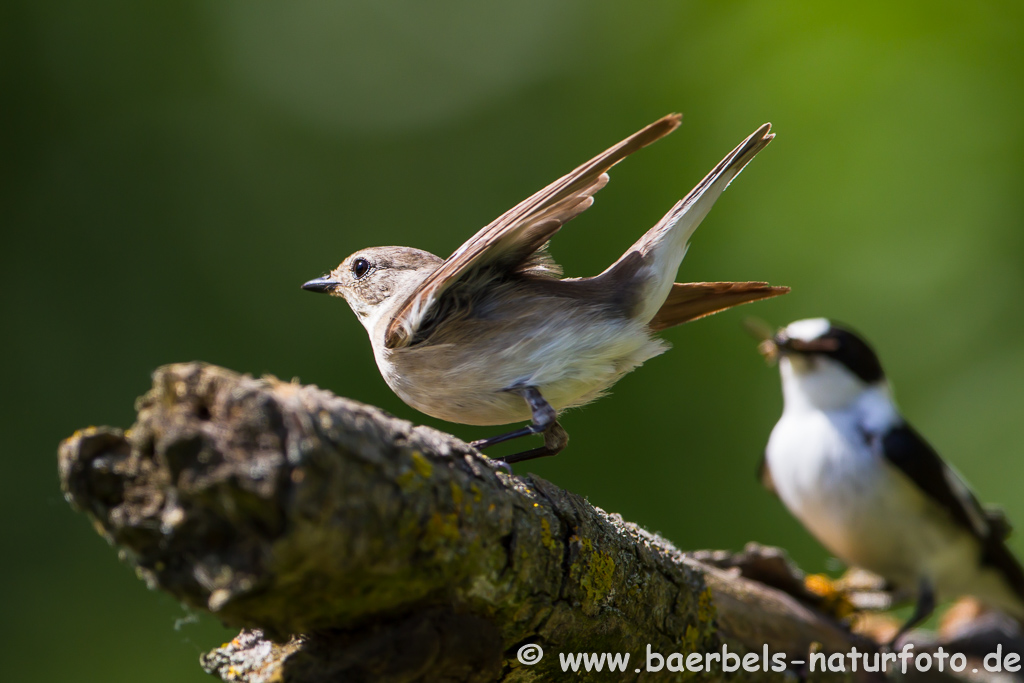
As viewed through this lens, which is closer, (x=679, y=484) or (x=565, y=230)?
(x=679, y=484)

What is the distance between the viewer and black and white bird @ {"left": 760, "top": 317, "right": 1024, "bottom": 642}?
12.4 ft

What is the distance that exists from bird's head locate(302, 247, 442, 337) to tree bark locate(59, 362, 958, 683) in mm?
1327

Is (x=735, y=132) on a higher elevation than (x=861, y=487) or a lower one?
higher

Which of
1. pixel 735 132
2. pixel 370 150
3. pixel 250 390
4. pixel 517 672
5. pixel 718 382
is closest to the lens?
pixel 250 390

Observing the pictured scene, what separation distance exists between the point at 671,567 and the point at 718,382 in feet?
12.2

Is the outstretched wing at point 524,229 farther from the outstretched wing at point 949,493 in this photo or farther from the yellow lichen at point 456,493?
the outstretched wing at point 949,493

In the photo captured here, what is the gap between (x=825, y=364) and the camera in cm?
421

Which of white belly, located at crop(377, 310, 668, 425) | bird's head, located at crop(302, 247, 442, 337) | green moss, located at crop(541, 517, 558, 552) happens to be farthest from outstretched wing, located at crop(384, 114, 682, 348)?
green moss, located at crop(541, 517, 558, 552)

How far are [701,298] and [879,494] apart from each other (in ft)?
5.78

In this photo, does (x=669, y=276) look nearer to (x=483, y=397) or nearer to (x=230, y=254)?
(x=483, y=397)

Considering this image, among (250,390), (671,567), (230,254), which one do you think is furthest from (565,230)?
(250,390)

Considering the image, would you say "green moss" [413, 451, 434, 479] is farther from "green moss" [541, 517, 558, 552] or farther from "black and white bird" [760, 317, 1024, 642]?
"black and white bird" [760, 317, 1024, 642]

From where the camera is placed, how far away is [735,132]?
6105mm

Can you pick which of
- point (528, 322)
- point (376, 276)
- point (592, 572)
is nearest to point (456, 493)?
point (592, 572)
